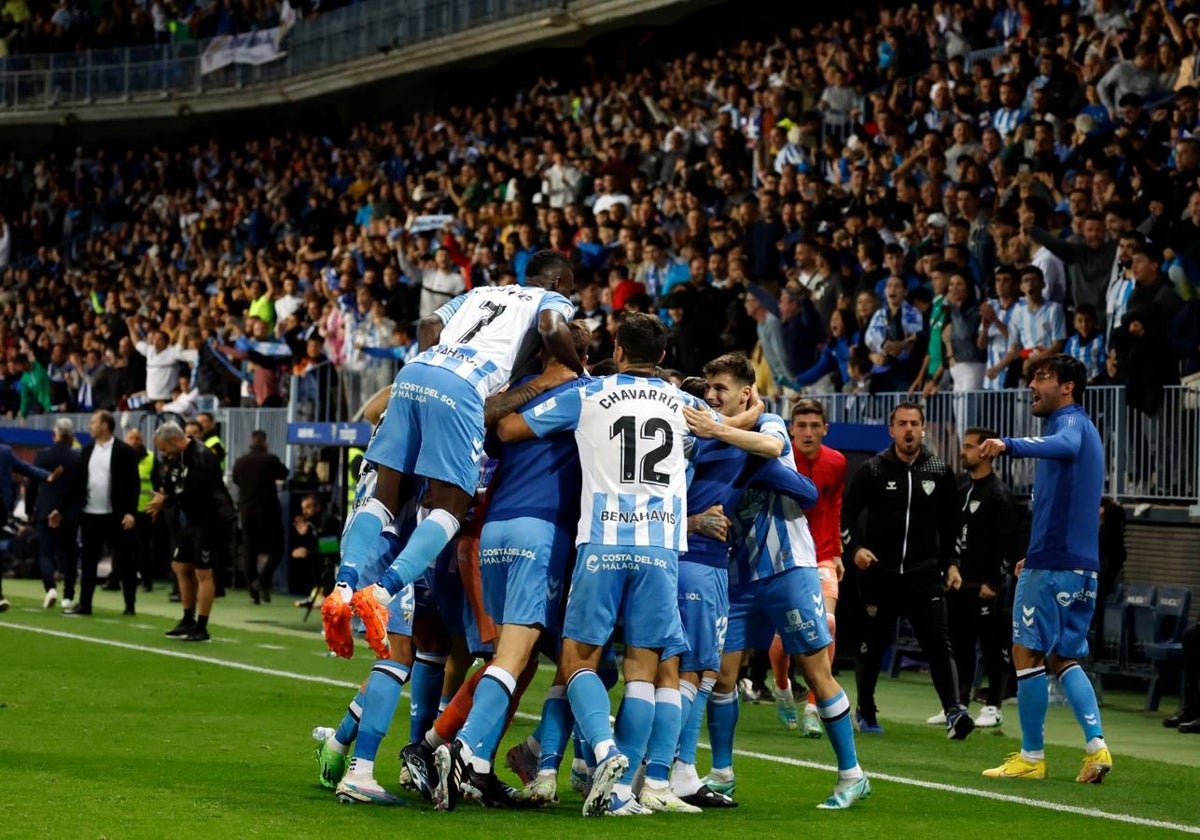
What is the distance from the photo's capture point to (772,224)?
805 inches

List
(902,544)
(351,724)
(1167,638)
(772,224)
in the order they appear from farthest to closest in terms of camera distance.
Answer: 1. (772,224)
2. (1167,638)
3. (902,544)
4. (351,724)

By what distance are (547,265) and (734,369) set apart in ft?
3.50

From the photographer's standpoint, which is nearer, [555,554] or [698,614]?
[555,554]

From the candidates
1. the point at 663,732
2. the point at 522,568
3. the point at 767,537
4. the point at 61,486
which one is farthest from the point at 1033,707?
the point at 61,486

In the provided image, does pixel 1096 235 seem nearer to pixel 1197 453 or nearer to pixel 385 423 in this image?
pixel 1197 453

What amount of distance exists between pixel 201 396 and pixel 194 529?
10752 mm

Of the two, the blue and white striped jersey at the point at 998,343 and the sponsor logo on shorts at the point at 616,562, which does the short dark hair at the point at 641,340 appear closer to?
the sponsor logo on shorts at the point at 616,562

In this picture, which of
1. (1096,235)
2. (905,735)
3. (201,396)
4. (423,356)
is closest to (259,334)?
(201,396)

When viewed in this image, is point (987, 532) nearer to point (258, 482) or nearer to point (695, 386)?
point (695, 386)

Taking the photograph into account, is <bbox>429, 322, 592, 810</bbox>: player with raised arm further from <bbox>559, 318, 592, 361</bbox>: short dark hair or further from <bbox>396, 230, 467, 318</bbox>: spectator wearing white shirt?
<bbox>396, 230, 467, 318</bbox>: spectator wearing white shirt

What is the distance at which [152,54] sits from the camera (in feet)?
139

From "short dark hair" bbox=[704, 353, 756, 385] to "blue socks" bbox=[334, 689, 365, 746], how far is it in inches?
Answer: 91.3

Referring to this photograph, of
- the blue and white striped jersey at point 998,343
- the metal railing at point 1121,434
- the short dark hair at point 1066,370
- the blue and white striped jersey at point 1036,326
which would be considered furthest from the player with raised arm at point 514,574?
the blue and white striped jersey at point 998,343

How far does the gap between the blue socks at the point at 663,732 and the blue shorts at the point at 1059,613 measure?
109 inches
